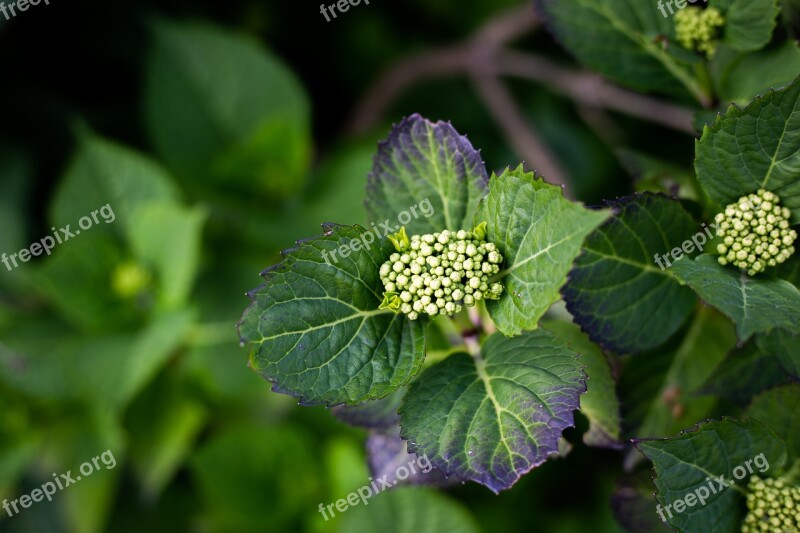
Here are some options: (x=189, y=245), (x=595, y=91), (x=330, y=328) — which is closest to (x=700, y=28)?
(x=330, y=328)

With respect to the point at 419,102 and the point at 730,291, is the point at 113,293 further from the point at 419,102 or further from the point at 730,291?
the point at 730,291

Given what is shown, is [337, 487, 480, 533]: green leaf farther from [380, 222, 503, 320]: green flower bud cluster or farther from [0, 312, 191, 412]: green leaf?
[380, 222, 503, 320]: green flower bud cluster

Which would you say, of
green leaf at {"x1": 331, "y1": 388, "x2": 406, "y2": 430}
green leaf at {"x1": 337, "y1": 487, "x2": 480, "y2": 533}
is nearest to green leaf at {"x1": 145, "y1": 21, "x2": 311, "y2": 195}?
green leaf at {"x1": 337, "y1": 487, "x2": 480, "y2": 533}

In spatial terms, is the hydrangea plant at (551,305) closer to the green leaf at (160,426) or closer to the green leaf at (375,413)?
the green leaf at (375,413)

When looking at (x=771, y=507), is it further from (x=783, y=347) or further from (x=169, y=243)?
Result: (x=169, y=243)

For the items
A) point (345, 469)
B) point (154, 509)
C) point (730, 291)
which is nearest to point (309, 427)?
point (345, 469)
